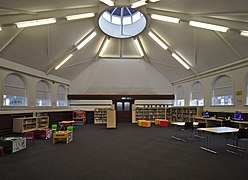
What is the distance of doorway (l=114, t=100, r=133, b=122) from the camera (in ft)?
57.9

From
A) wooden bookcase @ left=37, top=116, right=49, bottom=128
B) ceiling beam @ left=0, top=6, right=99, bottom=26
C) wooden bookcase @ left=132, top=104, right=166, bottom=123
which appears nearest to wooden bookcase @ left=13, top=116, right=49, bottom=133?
wooden bookcase @ left=37, top=116, right=49, bottom=128

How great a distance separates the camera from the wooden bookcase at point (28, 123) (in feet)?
31.5

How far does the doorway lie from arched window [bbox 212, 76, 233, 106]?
26.9ft

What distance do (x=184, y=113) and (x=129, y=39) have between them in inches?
287

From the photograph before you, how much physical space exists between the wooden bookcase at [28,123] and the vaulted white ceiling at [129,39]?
10.6 feet

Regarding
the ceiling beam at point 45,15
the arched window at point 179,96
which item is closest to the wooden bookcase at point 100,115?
the arched window at point 179,96

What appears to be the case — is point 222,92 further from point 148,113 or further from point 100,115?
point 100,115

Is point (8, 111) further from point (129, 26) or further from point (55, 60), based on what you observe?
point (129, 26)

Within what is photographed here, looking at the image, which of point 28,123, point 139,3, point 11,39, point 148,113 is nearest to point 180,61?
point 139,3

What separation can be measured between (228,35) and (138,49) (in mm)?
7257

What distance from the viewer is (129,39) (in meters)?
13.2

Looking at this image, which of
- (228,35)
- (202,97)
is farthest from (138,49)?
(228,35)

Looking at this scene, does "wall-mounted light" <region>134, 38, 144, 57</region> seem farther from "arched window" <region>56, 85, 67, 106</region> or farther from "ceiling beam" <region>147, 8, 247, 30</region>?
"arched window" <region>56, 85, 67, 106</region>

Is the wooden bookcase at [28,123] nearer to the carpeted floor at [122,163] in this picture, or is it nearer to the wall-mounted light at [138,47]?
the carpeted floor at [122,163]
